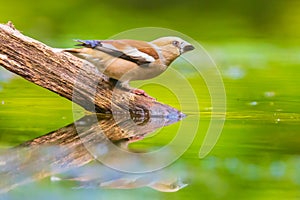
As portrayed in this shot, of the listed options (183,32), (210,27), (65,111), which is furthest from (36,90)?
(210,27)

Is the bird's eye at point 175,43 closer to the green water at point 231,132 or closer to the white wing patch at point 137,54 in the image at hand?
the white wing patch at point 137,54

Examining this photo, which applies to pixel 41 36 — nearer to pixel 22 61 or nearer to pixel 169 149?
pixel 22 61

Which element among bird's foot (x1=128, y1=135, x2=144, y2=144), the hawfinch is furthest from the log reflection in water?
the hawfinch

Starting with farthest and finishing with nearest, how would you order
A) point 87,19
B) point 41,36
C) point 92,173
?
1. point 87,19
2. point 41,36
3. point 92,173

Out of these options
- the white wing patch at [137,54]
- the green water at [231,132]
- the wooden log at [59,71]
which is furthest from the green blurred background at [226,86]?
the white wing patch at [137,54]

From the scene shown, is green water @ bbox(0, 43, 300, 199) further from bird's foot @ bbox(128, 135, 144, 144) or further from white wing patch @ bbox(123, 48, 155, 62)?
white wing patch @ bbox(123, 48, 155, 62)

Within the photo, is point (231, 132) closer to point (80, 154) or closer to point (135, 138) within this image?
point (135, 138)

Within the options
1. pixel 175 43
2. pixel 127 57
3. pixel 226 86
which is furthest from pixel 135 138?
pixel 226 86

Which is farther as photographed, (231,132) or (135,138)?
(231,132)
